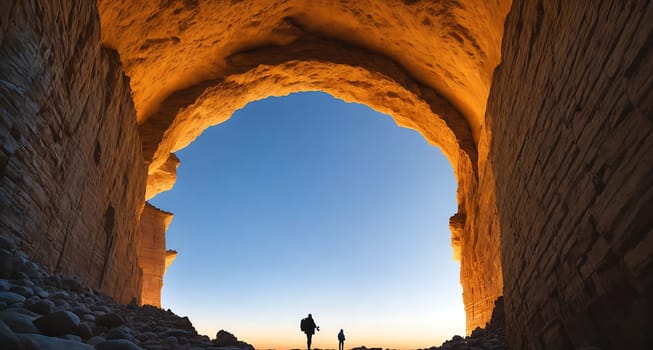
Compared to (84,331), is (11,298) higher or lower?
higher

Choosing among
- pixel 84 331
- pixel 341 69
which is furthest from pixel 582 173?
pixel 341 69

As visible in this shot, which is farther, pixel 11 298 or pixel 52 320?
pixel 11 298

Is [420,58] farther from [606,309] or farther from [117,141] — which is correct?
[606,309]

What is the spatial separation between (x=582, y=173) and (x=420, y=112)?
29.7ft

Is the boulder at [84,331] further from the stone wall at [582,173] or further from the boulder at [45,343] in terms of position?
the stone wall at [582,173]

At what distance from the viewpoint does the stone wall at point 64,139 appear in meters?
4.39

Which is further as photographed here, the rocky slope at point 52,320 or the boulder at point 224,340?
the boulder at point 224,340

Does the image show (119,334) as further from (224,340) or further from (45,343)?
(224,340)

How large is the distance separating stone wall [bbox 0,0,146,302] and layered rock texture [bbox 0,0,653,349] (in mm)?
29

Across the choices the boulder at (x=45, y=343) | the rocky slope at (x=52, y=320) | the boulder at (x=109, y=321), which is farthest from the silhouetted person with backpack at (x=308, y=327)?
the boulder at (x=45, y=343)

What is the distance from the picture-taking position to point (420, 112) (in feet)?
40.4

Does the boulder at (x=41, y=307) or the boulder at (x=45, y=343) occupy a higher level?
the boulder at (x=41, y=307)

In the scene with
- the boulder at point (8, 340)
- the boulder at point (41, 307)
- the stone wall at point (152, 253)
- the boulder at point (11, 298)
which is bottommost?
the boulder at point (8, 340)

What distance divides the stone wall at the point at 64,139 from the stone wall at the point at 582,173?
4670 millimetres
